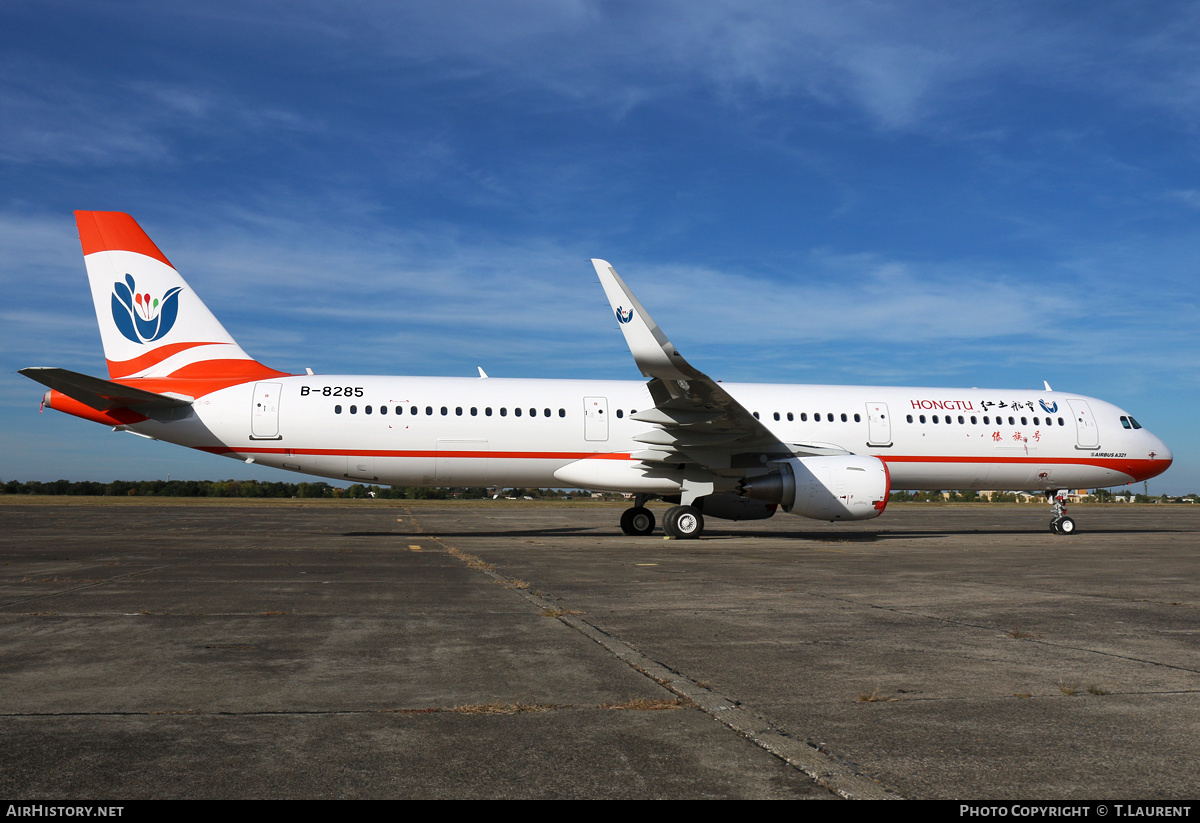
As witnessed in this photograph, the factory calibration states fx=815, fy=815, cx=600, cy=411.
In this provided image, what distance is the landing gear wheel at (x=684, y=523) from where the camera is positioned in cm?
1820

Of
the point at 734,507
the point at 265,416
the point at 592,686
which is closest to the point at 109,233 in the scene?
the point at 265,416

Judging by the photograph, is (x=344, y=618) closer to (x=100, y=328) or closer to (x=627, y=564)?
(x=627, y=564)

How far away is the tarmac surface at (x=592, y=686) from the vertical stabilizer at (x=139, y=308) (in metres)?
9.14

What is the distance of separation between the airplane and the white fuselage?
0.04m

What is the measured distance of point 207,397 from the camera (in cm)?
1794

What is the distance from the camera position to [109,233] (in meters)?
18.3

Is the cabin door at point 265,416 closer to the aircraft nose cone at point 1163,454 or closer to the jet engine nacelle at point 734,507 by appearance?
the jet engine nacelle at point 734,507

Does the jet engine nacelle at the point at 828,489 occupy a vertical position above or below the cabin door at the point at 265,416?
below

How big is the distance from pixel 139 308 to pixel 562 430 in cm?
999

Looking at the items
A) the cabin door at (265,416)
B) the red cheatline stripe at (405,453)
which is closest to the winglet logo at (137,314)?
the cabin door at (265,416)

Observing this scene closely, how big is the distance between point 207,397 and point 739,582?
13259 millimetres

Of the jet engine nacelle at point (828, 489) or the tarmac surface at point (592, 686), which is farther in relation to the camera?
the jet engine nacelle at point (828, 489)

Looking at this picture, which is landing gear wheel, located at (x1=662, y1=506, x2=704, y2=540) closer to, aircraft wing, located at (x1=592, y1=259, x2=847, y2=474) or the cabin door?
aircraft wing, located at (x1=592, y1=259, x2=847, y2=474)
